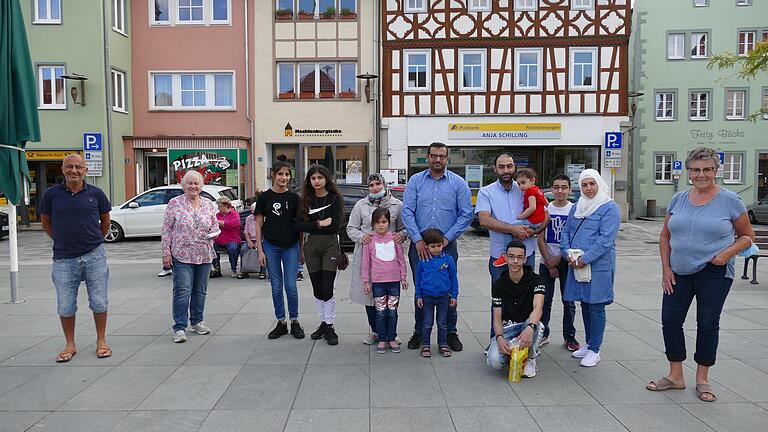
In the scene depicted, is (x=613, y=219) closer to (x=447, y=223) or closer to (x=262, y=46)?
(x=447, y=223)

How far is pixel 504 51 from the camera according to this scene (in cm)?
2150

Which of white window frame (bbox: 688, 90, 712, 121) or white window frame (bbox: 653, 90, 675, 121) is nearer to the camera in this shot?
white window frame (bbox: 688, 90, 712, 121)

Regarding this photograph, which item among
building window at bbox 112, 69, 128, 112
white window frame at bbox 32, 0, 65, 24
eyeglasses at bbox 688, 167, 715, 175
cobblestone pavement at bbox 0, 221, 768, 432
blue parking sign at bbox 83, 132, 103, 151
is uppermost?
white window frame at bbox 32, 0, 65, 24

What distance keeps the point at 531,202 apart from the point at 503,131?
669 inches

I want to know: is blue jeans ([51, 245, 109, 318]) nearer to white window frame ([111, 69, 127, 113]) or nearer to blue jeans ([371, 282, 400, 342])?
blue jeans ([371, 282, 400, 342])

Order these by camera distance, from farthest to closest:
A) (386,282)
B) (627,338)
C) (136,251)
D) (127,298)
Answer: (136,251) < (127,298) < (627,338) < (386,282)

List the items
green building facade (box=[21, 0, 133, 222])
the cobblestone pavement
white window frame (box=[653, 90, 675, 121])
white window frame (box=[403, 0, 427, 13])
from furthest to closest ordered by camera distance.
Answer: white window frame (box=[653, 90, 675, 121]) → white window frame (box=[403, 0, 427, 13]) → green building facade (box=[21, 0, 133, 222]) → the cobblestone pavement

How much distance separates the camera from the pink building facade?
2147 centimetres

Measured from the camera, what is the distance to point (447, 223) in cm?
541

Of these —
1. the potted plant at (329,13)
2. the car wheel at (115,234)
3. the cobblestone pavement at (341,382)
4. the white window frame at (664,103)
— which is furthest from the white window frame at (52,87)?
the white window frame at (664,103)

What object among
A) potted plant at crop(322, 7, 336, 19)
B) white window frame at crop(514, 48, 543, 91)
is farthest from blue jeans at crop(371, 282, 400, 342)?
potted plant at crop(322, 7, 336, 19)

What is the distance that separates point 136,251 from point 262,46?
10.8 meters

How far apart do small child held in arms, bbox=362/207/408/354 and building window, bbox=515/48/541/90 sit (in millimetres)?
17724

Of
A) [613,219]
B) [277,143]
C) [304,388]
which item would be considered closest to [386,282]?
[304,388]
